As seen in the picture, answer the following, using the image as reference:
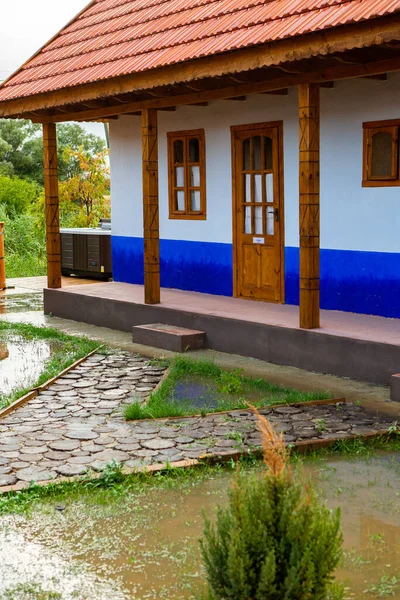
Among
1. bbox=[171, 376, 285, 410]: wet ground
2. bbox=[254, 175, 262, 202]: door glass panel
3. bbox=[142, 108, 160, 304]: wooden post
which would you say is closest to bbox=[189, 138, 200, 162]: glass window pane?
bbox=[254, 175, 262, 202]: door glass panel

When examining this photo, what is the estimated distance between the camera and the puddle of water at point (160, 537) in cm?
443

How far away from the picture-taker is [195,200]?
12977mm

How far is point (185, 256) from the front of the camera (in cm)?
1322

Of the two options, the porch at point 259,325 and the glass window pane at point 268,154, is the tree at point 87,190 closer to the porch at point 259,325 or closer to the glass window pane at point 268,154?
the porch at point 259,325

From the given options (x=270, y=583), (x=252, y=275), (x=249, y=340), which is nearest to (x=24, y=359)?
(x=249, y=340)

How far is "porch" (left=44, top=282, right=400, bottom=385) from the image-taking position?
8633 millimetres

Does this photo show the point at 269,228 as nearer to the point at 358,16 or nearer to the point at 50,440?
the point at 358,16

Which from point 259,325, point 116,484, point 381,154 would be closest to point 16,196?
point 259,325

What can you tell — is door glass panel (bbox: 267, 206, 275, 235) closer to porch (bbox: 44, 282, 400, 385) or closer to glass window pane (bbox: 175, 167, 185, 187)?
porch (bbox: 44, 282, 400, 385)

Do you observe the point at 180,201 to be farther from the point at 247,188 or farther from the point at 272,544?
the point at 272,544

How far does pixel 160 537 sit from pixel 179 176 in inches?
346

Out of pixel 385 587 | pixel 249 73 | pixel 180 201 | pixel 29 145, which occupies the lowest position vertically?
pixel 385 587

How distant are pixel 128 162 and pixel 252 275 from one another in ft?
11.4

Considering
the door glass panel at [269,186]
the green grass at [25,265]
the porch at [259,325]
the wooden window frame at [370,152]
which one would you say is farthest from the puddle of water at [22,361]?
the green grass at [25,265]
